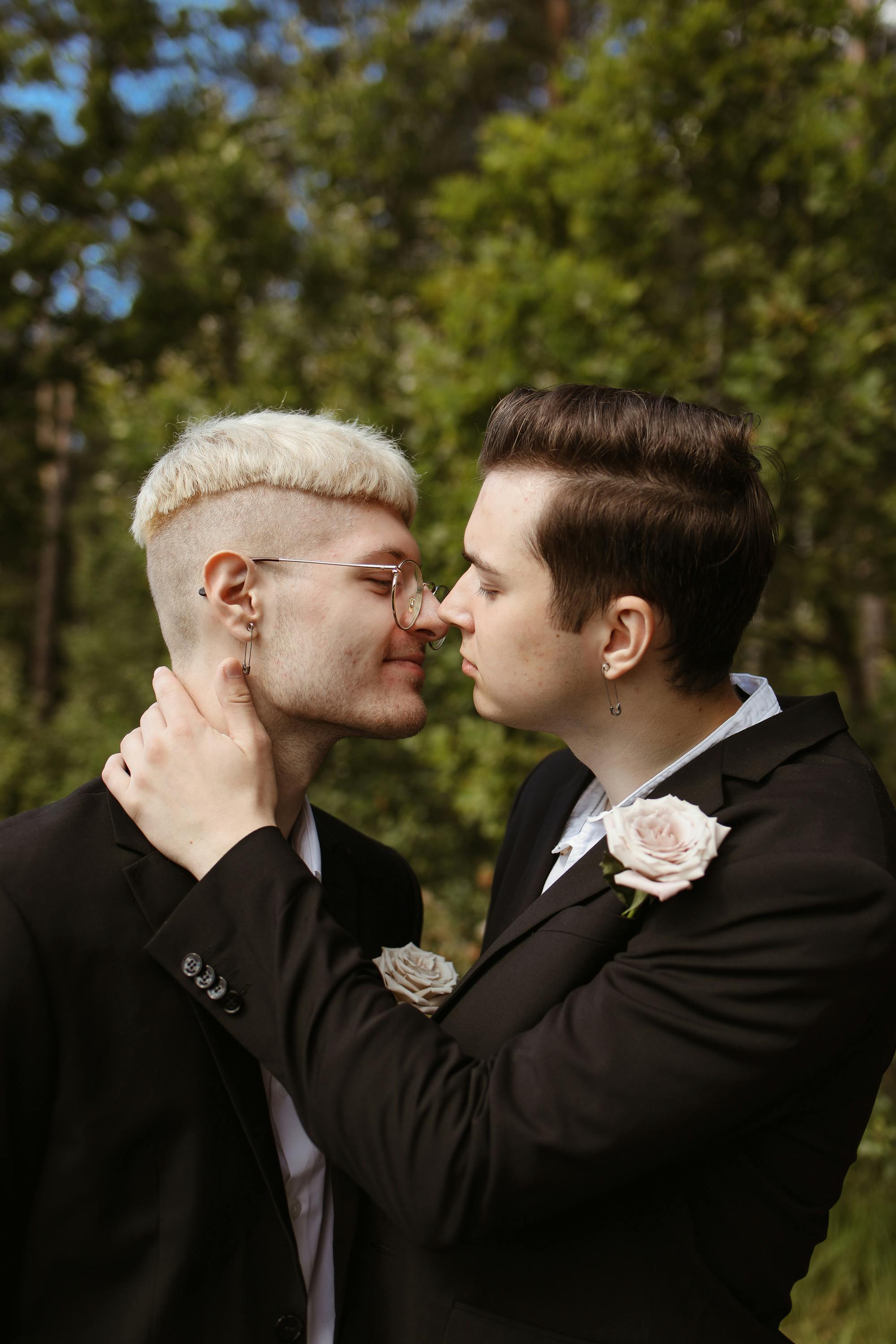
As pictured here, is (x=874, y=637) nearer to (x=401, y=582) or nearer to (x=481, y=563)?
(x=401, y=582)

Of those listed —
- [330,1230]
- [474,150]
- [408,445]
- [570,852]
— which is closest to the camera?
[330,1230]

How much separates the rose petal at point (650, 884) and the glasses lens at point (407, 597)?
3.17 feet

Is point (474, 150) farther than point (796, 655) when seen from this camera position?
Yes

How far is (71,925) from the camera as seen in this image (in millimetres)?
1927

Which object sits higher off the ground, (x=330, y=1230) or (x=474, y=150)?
(x=474, y=150)

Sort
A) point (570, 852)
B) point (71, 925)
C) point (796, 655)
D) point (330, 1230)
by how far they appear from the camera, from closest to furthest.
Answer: point (71, 925), point (330, 1230), point (570, 852), point (796, 655)

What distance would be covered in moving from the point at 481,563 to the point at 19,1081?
4.43 ft

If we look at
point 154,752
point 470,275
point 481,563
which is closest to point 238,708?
point 154,752

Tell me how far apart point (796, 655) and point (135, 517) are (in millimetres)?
5586

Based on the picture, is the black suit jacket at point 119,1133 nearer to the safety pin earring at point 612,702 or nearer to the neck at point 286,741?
the neck at point 286,741

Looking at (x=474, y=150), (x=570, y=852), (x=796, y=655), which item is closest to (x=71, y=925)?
(x=570, y=852)

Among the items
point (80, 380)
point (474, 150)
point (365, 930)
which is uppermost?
→ point (474, 150)

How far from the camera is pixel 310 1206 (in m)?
2.18

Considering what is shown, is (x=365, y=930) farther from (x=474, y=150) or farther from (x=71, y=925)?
(x=474, y=150)
